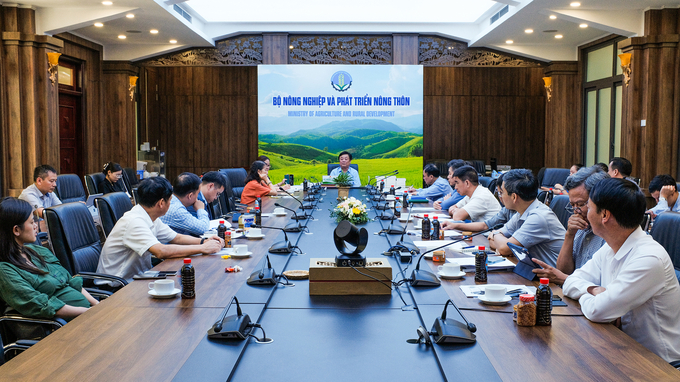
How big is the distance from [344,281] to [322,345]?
0.56 m

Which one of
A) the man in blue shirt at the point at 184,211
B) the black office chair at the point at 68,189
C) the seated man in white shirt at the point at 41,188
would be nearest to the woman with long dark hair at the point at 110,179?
the black office chair at the point at 68,189

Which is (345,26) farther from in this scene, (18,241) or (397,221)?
(18,241)

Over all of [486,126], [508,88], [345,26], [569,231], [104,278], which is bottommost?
[104,278]

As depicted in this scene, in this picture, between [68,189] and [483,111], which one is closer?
[68,189]

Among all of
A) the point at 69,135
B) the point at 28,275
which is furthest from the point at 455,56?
the point at 28,275

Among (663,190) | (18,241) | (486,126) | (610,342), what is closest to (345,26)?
(486,126)

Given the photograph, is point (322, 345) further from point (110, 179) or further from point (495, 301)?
point (110, 179)

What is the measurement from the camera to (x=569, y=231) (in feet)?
9.55

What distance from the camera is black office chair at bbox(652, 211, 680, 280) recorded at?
8.20ft

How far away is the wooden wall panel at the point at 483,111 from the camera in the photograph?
12.8 m

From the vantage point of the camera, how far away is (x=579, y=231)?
3.00 m

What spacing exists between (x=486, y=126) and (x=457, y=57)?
2.38 meters

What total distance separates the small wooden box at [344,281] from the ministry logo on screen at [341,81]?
8666 mm

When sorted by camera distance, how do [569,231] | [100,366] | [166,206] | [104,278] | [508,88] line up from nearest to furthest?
1. [100,366]
2. [569,231]
3. [104,278]
4. [166,206]
5. [508,88]
